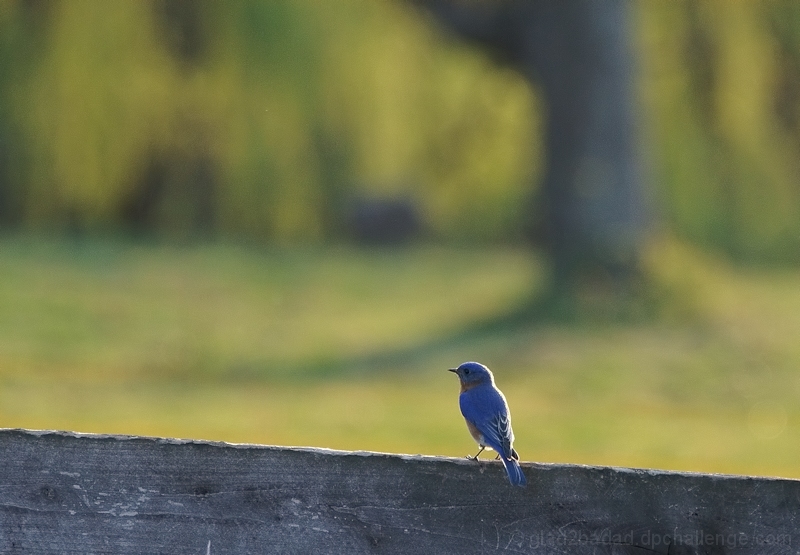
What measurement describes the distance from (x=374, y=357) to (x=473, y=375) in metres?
8.35

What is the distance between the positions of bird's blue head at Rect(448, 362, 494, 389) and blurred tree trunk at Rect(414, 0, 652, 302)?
9.89m

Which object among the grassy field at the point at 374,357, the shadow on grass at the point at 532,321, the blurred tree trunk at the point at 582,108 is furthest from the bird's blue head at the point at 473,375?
the blurred tree trunk at the point at 582,108

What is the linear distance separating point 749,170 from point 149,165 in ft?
24.8

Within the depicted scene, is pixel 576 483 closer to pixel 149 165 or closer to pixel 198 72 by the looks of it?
pixel 198 72

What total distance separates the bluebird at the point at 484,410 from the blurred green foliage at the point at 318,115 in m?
9.24

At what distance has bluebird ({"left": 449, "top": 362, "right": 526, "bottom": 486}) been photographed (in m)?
3.10

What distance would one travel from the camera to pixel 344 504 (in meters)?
2.33

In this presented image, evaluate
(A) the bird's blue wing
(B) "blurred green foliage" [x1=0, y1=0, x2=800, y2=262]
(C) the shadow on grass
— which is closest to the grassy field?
(C) the shadow on grass

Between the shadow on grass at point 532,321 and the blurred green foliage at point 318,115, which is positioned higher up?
the blurred green foliage at point 318,115

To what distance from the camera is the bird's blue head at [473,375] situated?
12.1 feet

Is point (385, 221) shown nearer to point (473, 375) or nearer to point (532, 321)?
point (532, 321)

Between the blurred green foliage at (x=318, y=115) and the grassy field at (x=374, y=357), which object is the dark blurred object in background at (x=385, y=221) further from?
the grassy field at (x=374, y=357)

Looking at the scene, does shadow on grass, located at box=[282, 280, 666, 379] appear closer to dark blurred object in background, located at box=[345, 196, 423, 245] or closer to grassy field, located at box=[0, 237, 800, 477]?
grassy field, located at box=[0, 237, 800, 477]

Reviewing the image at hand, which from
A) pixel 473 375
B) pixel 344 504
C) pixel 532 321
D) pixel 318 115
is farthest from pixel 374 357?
pixel 344 504
